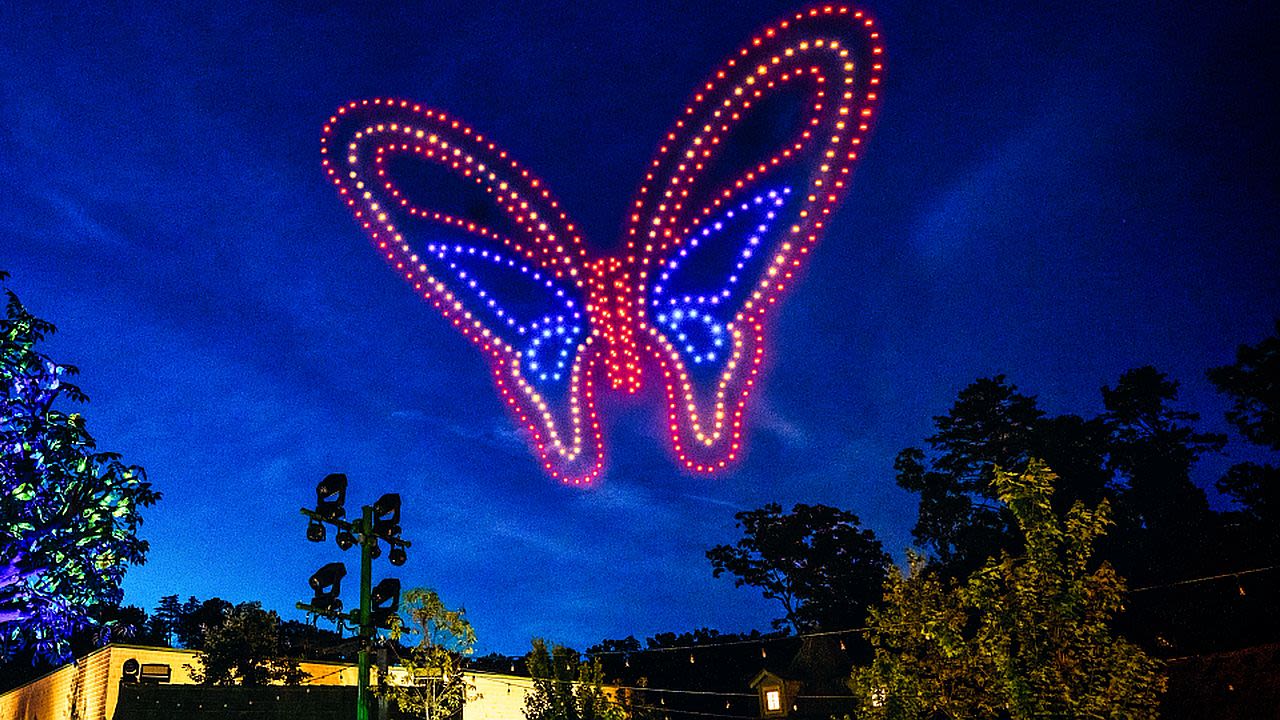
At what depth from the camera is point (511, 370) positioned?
14250 mm

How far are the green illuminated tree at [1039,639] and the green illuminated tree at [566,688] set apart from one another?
1242cm

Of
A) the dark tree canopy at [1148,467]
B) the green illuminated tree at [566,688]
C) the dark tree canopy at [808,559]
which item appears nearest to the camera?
the green illuminated tree at [566,688]

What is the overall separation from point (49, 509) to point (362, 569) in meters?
13.0

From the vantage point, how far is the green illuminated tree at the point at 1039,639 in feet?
36.9

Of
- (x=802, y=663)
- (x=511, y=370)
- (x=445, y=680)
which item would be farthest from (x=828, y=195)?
(x=802, y=663)

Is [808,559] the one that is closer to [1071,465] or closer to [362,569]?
[1071,465]

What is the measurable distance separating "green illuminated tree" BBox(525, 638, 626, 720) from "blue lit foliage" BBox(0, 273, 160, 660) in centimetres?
1156

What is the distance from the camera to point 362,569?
11.7 m

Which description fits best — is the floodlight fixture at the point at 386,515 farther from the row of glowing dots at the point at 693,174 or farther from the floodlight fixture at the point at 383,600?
the row of glowing dots at the point at 693,174

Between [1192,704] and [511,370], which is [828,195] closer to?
[511,370]

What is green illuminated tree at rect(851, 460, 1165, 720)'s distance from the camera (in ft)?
36.9

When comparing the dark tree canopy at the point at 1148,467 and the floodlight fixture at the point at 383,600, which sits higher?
the dark tree canopy at the point at 1148,467

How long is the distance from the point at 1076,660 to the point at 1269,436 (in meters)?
22.7

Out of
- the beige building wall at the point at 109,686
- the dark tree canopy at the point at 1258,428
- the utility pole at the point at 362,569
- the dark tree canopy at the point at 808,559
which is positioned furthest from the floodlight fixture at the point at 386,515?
the dark tree canopy at the point at 808,559
